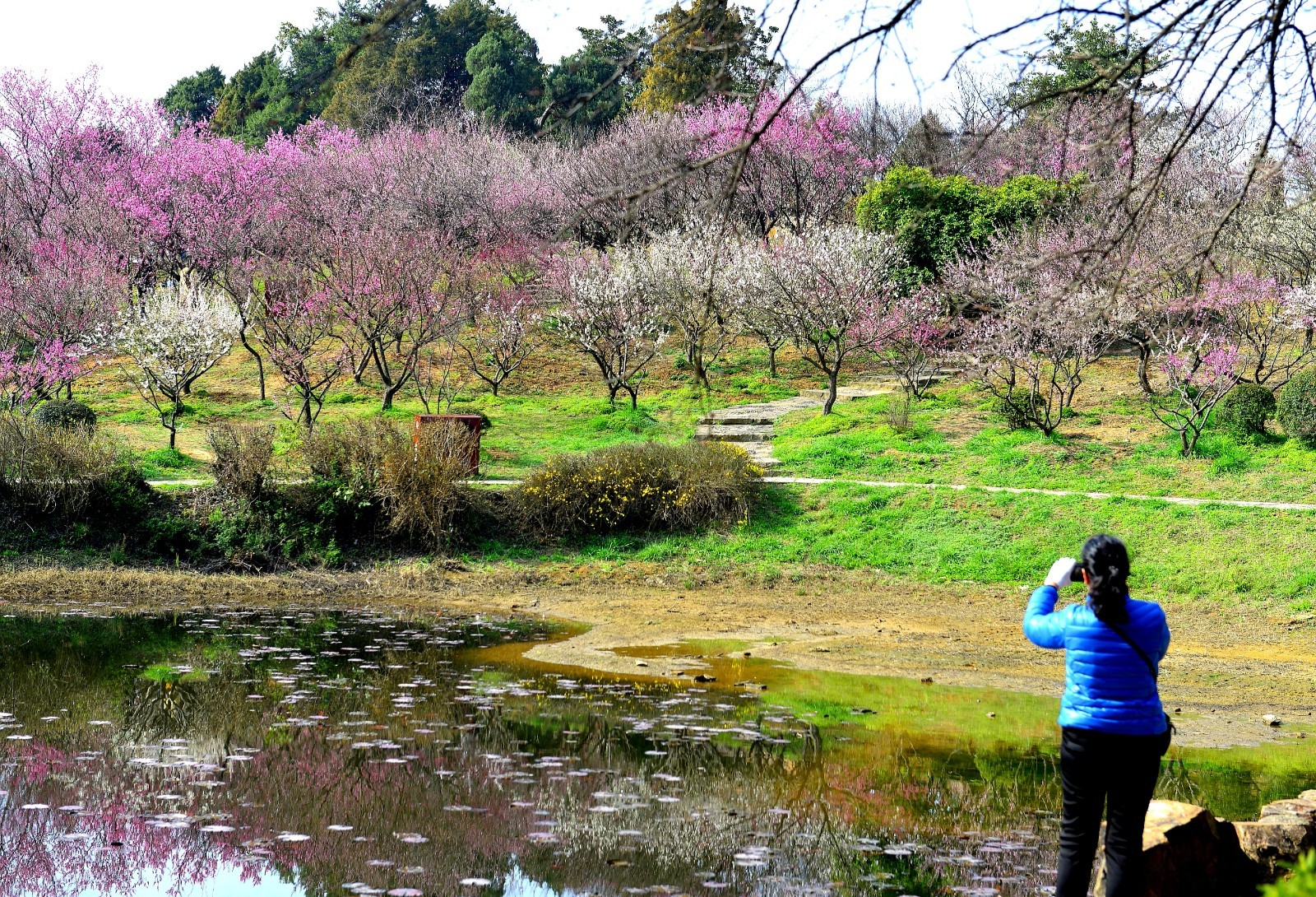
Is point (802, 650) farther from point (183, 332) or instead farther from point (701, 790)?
point (183, 332)

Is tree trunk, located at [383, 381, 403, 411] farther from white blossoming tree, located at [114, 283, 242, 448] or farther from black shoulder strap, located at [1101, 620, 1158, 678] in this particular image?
black shoulder strap, located at [1101, 620, 1158, 678]

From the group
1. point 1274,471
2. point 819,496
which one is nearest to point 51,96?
point 819,496

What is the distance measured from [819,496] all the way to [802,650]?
22.2 feet

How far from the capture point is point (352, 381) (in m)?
31.4

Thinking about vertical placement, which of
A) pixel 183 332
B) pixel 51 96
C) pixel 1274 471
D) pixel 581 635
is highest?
pixel 51 96

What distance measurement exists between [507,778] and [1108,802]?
4.02m

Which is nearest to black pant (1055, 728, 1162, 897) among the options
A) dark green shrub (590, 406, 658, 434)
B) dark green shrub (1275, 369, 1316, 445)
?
dark green shrub (1275, 369, 1316, 445)

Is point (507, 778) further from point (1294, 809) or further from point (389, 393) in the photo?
point (389, 393)

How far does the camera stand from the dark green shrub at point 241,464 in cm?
1759

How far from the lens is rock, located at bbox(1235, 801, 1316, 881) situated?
19.7 feet

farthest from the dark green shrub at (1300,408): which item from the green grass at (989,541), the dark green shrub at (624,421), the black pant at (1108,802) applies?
the black pant at (1108,802)

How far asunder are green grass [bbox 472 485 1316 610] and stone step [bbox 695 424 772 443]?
428cm

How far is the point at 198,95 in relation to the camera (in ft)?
192

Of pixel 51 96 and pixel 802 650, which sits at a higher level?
pixel 51 96
